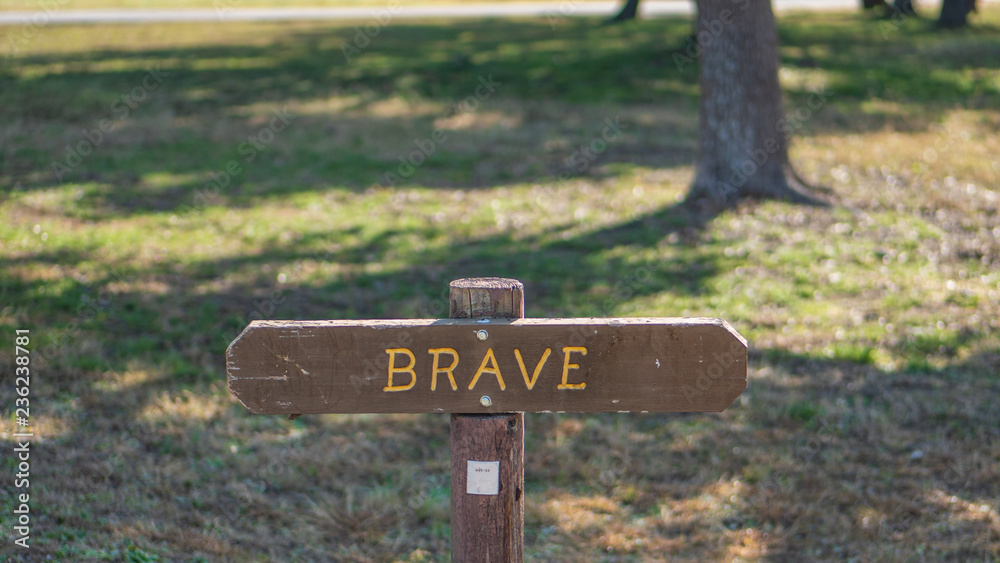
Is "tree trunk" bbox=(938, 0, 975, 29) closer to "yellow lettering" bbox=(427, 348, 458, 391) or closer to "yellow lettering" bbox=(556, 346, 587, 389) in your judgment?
"yellow lettering" bbox=(556, 346, 587, 389)

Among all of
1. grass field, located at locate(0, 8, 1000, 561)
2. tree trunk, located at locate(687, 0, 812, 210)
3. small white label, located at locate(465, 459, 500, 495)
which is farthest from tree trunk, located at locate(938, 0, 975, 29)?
small white label, located at locate(465, 459, 500, 495)

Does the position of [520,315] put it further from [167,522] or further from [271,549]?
[167,522]

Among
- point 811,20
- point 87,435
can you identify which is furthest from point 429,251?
point 811,20

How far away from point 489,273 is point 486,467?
5.15 meters

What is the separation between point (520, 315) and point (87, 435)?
3300 mm

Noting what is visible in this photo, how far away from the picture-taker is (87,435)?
4551 mm

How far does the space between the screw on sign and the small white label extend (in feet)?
0.63

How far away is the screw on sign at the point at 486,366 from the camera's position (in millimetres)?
2203

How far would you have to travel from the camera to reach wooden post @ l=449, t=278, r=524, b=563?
7.50ft

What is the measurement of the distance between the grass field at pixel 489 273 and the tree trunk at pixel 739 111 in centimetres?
55

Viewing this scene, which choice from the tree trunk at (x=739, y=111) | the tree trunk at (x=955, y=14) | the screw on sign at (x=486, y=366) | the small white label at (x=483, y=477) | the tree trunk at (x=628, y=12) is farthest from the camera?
the tree trunk at (x=628, y=12)

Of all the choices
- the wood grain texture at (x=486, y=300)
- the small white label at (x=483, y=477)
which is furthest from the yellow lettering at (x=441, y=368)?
the small white label at (x=483, y=477)

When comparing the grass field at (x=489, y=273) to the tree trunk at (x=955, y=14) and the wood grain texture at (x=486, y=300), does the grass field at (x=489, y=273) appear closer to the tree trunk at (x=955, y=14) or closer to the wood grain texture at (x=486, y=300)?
the wood grain texture at (x=486, y=300)

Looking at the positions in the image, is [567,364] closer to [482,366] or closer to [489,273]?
[482,366]
